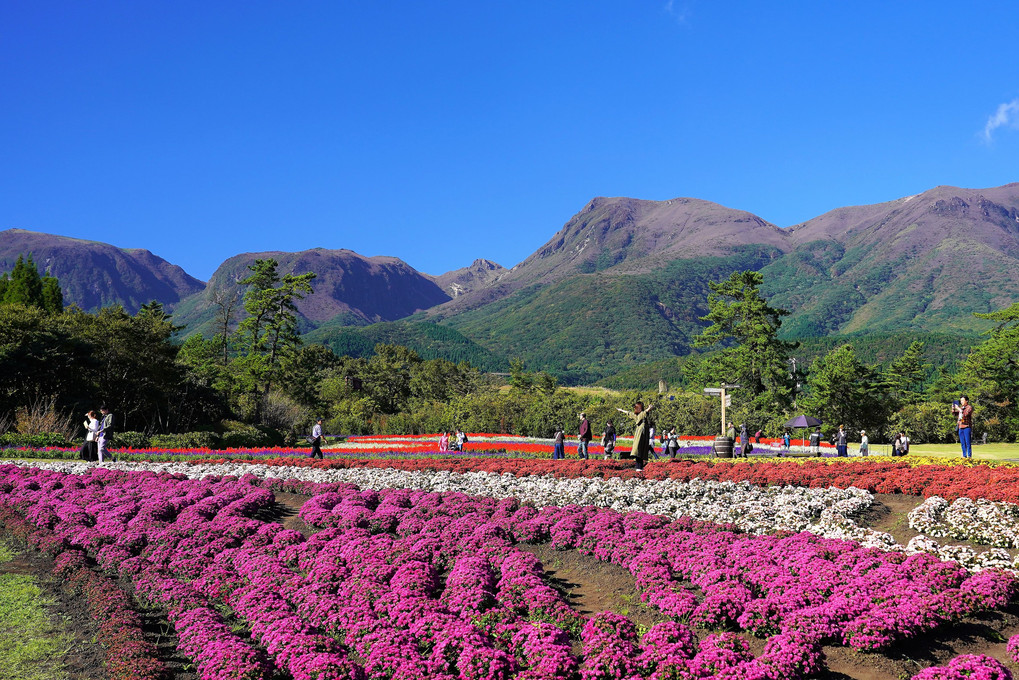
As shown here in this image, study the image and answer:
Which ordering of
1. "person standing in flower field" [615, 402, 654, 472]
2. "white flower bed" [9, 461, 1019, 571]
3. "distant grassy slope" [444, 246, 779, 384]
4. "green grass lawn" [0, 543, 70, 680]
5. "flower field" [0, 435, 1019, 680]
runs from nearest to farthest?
"flower field" [0, 435, 1019, 680] < "green grass lawn" [0, 543, 70, 680] < "white flower bed" [9, 461, 1019, 571] < "person standing in flower field" [615, 402, 654, 472] < "distant grassy slope" [444, 246, 779, 384]

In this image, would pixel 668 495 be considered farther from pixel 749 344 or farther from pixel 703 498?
pixel 749 344

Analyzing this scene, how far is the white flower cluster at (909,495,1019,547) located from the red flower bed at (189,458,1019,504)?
31 cm

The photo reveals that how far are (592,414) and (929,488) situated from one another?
25674 mm

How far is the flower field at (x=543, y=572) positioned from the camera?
16.4 ft

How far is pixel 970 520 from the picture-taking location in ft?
25.5

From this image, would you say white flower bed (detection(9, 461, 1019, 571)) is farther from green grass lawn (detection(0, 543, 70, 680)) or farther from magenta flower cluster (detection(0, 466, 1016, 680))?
green grass lawn (detection(0, 543, 70, 680))

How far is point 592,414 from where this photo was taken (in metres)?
34.8

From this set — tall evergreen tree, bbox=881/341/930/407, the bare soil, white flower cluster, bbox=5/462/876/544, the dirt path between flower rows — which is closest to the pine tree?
white flower cluster, bbox=5/462/876/544

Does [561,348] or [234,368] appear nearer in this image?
[234,368]

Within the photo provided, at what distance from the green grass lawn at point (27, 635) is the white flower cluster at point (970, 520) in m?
8.23

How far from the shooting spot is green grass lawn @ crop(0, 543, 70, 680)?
539 cm

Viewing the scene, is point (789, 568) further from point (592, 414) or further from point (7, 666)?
point (592, 414)

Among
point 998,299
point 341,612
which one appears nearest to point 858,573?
point 341,612

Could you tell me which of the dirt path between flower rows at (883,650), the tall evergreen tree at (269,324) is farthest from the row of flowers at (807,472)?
the tall evergreen tree at (269,324)
